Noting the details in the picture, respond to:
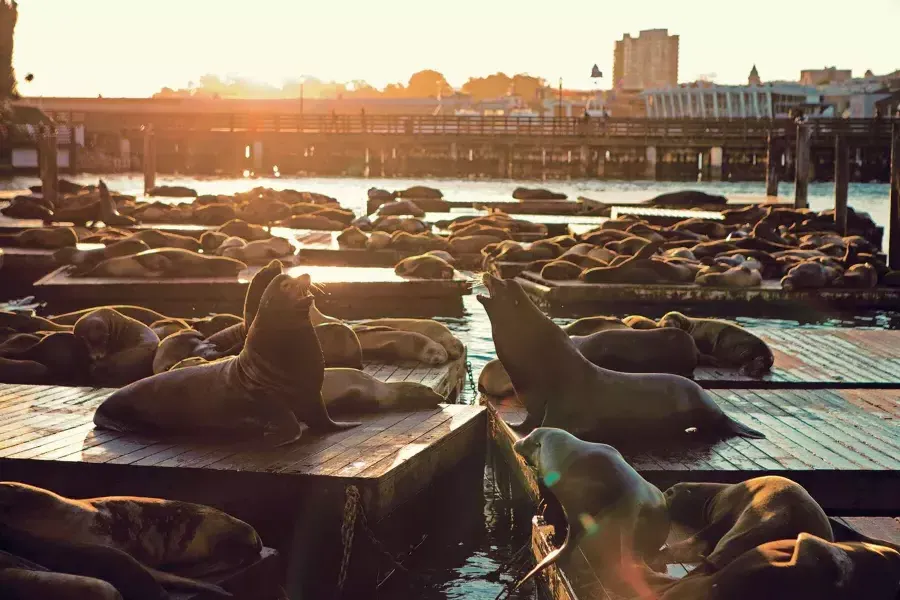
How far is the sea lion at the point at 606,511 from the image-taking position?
4164mm

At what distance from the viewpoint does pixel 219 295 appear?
12555mm

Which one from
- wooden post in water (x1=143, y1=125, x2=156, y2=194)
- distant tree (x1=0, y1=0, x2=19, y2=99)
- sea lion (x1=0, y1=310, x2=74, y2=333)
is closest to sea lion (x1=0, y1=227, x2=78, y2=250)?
sea lion (x1=0, y1=310, x2=74, y2=333)

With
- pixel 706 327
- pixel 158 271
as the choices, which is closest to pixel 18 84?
pixel 158 271

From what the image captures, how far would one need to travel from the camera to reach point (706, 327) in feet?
27.3

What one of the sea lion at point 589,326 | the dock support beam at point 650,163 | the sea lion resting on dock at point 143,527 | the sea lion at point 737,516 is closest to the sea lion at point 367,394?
the sea lion at point 589,326

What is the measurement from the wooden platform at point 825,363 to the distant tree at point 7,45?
175ft

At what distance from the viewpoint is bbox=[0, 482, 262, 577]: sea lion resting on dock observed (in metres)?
3.89

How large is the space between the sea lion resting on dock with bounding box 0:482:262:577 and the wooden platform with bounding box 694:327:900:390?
12.9 ft

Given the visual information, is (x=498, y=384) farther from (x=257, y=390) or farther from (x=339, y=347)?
(x=257, y=390)

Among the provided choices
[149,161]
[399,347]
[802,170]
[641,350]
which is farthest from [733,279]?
[149,161]

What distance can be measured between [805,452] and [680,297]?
24.2ft

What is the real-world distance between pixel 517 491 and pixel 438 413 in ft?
1.94

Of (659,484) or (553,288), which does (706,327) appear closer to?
(659,484)

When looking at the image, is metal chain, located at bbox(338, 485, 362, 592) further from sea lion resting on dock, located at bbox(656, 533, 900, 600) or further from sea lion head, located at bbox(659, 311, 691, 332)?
sea lion head, located at bbox(659, 311, 691, 332)
